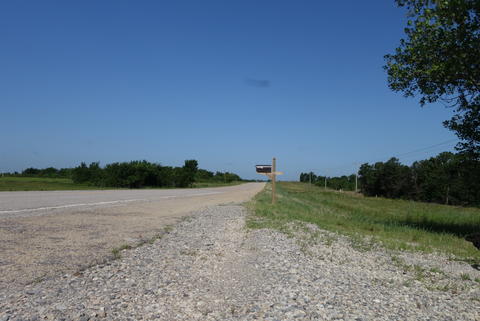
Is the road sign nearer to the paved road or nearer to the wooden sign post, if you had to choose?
the wooden sign post

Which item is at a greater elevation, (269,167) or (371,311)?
(269,167)

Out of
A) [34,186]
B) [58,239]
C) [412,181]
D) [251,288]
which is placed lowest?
[251,288]

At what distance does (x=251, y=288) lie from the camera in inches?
211

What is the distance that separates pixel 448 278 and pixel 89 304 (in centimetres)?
662

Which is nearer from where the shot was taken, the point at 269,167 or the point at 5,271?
the point at 5,271

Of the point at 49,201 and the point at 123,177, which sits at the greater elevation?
the point at 123,177

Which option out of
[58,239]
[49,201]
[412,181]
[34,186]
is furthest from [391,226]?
[412,181]

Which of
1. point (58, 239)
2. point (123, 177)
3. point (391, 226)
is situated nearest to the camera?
point (58, 239)

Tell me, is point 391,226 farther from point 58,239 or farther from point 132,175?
point 132,175

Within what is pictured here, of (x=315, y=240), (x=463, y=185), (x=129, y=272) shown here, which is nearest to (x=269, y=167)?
(x=463, y=185)

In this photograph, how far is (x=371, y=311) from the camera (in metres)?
4.56

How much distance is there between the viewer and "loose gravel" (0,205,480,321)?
430cm

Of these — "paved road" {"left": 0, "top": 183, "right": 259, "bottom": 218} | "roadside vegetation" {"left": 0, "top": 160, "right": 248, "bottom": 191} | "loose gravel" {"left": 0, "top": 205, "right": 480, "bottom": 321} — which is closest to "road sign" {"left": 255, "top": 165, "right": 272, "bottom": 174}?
"paved road" {"left": 0, "top": 183, "right": 259, "bottom": 218}

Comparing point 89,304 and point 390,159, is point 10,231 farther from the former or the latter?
point 390,159
